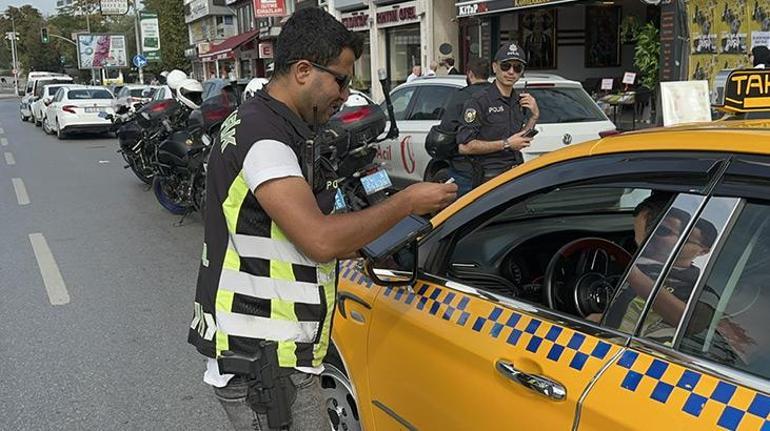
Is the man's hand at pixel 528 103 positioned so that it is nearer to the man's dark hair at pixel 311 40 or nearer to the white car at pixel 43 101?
the man's dark hair at pixel 311 40

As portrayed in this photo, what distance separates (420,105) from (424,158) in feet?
2.50

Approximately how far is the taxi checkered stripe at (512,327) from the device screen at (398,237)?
24 cm

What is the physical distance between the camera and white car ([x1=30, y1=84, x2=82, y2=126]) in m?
24.2

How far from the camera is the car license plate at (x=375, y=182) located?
253 inches

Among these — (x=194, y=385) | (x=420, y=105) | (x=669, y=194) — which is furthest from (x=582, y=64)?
(x=669, y=194)

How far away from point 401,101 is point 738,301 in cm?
780

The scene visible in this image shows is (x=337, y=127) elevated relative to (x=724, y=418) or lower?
elevated

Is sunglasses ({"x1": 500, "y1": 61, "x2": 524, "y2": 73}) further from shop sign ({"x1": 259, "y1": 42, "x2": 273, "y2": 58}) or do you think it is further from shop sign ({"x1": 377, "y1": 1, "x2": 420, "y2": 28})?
shop sign ({"x1": 259, "y1": 42, "x2": 273, "y2": 58})

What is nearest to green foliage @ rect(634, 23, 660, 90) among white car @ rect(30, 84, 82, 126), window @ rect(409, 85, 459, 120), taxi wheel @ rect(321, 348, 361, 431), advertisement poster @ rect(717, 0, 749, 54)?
advertisement poster @ rect(717, 0, 749, 54)

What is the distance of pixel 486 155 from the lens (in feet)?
17.7

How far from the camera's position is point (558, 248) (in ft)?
9.56

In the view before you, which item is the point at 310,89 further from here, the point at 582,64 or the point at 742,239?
the point at 582,64

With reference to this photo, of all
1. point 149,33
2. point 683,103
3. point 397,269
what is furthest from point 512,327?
point 149,33

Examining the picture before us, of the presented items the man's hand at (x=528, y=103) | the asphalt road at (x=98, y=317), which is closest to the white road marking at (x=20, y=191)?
the asphalt road at (x=98, y=317)
